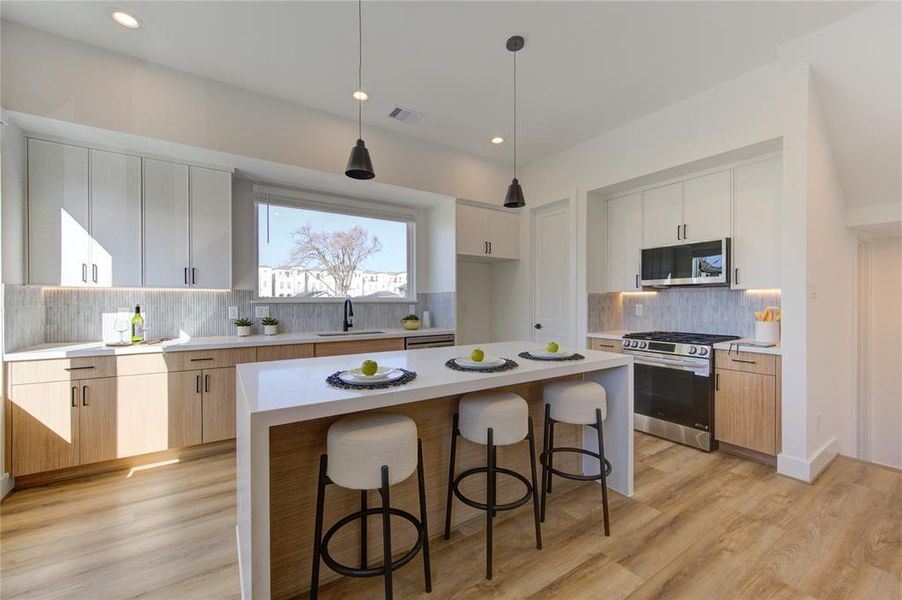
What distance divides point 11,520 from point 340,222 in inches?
127

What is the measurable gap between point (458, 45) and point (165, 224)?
2654mm

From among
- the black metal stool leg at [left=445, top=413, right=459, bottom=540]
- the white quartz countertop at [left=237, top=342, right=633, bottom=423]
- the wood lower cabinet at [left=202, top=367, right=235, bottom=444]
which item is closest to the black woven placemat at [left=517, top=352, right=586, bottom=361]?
the white quartz countertop at [left=237, top=342, right=633, bottom=423]

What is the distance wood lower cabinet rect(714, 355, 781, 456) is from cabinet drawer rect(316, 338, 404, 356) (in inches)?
113

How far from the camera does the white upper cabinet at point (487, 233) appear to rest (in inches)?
173

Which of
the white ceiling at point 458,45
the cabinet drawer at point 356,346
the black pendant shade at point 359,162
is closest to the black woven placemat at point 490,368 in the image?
the black pendant shade at point 359,162

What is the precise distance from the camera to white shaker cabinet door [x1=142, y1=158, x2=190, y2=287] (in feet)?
9.52

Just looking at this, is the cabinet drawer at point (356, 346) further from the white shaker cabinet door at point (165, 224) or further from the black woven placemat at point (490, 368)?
the black woven placemat at point (490, 368)

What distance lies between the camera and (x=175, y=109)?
9.07ft

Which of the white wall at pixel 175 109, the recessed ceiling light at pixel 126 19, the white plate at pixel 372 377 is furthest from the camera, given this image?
the white wall at pixel 175 109

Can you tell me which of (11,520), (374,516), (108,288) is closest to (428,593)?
(374,516)

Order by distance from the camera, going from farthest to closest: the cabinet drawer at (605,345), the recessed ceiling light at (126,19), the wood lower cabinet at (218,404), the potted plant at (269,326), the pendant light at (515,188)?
the cabinet drawer at (605,345) < the potted plant at (269,326) < the wood lower cabinet at (218,404) < the pendant light at (515,188) < the recessed ceiling light at (126,19)

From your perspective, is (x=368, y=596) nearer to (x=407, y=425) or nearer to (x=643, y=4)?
(x=407, y=425)

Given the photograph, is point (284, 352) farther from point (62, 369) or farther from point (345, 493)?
point (345, 493)

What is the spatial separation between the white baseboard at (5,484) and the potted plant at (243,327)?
5.19 ft
